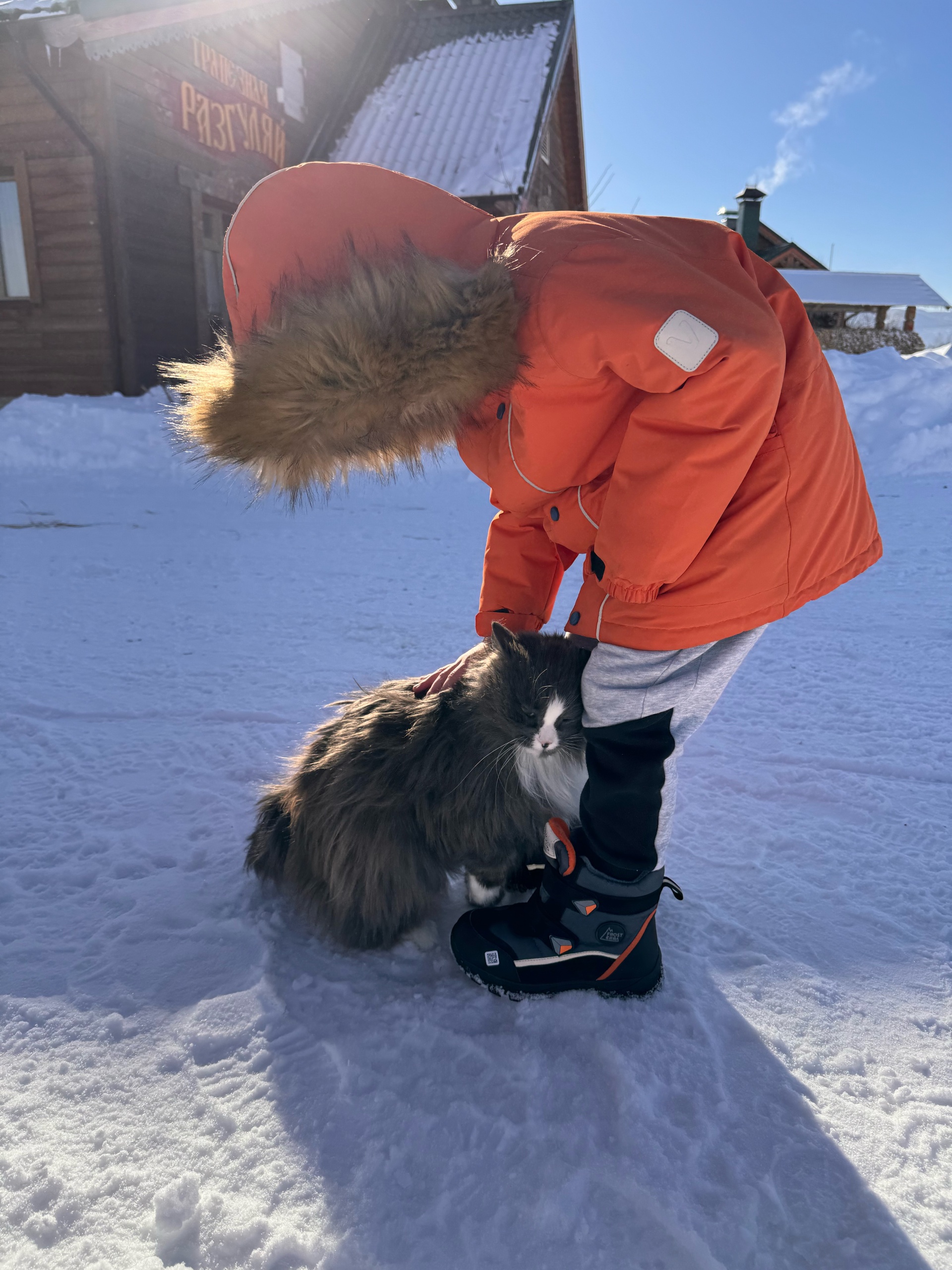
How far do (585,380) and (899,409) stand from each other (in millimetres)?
7301

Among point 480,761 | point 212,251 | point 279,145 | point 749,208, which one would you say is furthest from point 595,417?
point 749,208

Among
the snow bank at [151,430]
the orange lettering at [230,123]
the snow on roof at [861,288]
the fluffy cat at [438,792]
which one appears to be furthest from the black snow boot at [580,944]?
the snow on roof at [861,288]

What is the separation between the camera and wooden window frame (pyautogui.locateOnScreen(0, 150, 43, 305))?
762cm

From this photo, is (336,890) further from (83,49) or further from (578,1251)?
(83,49)

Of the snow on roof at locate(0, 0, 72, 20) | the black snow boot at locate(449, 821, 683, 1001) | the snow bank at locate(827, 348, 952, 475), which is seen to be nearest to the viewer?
the black snow boot at locate(449, 821, 683, 1001)

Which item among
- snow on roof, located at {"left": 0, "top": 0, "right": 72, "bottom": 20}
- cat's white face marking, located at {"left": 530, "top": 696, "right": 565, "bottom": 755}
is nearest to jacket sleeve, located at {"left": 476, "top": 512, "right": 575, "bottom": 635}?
cat's white face marking, located at {"left": 530, "top": 696, "right": 565, "bottom": 755}

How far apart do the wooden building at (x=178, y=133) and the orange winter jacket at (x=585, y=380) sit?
7583 millimetres

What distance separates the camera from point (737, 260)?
1.42 meters

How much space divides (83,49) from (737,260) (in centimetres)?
829

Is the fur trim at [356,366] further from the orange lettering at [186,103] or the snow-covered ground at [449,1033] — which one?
the orange lettering at [186,103]

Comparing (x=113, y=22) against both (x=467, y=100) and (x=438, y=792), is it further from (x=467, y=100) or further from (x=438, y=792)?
(x=438, y=792)

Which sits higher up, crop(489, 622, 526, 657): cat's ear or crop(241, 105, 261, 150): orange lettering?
crop(241, 105, 261, 150): orange lettering

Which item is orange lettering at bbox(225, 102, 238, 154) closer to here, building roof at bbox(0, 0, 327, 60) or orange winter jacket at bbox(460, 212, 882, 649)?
building roof at bbox(0, 0, 327, 60)

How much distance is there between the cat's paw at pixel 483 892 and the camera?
1.67 m
